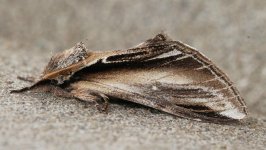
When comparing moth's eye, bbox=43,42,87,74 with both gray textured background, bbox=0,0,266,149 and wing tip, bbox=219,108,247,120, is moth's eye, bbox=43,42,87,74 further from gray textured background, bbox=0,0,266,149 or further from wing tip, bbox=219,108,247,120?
wing tip, bbox=219,108,247,120

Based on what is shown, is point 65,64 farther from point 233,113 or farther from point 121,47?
point 121,47

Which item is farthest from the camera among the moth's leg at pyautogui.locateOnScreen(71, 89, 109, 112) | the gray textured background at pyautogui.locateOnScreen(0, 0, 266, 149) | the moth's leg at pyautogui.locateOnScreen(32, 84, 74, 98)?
the moth's leg at pyautogui.locateOnScreen(32, 84, 74, 98)

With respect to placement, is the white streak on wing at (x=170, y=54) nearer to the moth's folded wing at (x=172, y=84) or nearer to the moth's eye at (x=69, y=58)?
the moth's folded wing at (x=172, y=84)

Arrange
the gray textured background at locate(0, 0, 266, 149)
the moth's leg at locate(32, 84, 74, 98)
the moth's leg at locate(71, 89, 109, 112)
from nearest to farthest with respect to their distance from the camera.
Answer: the gray textured background at locate(0, 0, 266, 149), the moth's leg at locate(71, 89, 109, 112), the moth's leg at locate(32, 84, 74, 98)

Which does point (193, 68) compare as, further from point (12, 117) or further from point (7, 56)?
point (7, 56)

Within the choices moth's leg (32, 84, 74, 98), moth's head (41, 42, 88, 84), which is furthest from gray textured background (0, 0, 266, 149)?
moth's head (41, 42, 88, 84)

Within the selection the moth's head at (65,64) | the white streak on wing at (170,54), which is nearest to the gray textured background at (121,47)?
the moth's head at (65,64)

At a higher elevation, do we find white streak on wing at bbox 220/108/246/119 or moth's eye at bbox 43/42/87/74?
moth's eye at bbox 43/42/87/74
